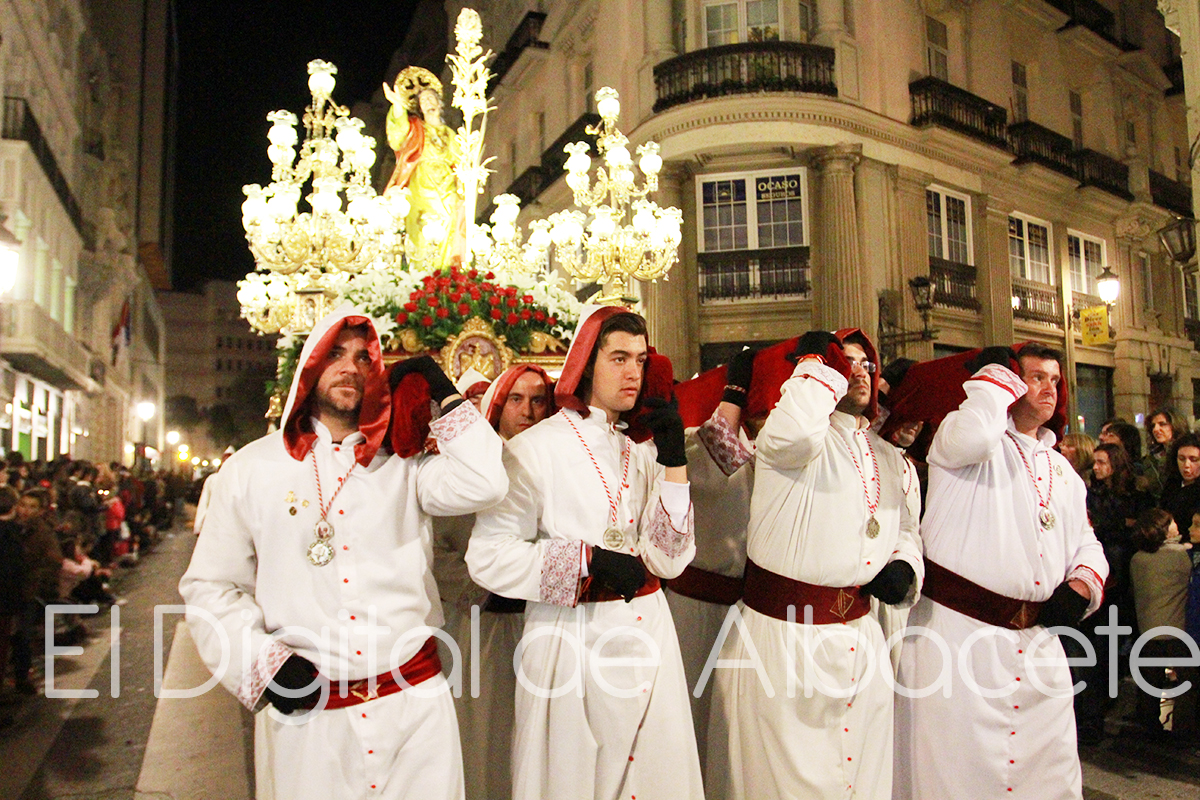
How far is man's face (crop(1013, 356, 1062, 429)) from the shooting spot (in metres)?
3.71

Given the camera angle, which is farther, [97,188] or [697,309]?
[97,188]

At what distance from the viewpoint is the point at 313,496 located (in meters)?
2.68

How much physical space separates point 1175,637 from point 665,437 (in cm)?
451

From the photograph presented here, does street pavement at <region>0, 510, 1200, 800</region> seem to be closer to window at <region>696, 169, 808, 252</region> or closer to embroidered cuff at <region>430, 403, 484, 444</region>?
embroidered cuff at <region>430, 403, 484, 444</region>

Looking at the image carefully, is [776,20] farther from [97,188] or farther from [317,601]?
[97,188]

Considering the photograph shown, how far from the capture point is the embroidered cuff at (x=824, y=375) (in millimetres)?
3156

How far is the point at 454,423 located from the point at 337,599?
0.61m

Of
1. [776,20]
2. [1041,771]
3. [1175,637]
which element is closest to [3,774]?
[1041,771]

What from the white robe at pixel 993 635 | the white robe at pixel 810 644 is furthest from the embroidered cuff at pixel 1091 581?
the white robe at pixel 810 644

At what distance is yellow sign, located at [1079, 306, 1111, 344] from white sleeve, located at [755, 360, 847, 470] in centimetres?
1697

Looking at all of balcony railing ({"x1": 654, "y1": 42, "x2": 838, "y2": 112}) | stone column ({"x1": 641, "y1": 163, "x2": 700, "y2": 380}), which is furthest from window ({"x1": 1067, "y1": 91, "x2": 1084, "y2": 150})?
stone column ({"x1": 641, "y1": 163, "x2": 700, "y2": 380})

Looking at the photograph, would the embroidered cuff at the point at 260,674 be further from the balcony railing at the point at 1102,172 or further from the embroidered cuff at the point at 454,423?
the balcony railing at the point at 1102,172

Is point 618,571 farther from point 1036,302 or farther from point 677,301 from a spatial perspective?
point 1036,302

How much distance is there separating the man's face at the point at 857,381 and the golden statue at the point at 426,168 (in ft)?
18.4
